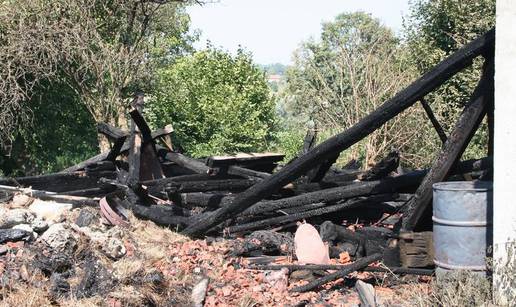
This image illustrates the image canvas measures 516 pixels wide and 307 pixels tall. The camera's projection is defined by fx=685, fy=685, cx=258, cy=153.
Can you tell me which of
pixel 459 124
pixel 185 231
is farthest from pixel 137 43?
pixel 459 124

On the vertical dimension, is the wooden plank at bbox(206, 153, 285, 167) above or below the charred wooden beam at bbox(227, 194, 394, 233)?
above

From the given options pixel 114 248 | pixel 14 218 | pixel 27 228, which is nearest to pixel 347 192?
pixel 114 248

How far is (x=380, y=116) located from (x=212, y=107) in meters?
14.5

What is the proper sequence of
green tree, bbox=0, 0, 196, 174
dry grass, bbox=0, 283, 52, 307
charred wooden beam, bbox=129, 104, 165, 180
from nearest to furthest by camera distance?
dry grass, bbox=0, 283, 52, 307 < charred wooden beam, bbox=129, 104, 165, 180 < green tree, bbox=0, 0, 196, 174

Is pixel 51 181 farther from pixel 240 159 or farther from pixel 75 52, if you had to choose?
pixel 75 52

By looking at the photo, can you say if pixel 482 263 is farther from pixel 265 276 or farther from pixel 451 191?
pixel 265 276

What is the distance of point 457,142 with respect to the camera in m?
6.88

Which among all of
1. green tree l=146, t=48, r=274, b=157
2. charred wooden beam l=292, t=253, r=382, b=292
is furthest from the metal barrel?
green tree l=146, t=48, r=274, b=157

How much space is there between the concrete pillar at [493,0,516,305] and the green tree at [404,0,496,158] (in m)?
11.3

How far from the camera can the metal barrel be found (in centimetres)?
607

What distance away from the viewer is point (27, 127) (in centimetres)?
1662

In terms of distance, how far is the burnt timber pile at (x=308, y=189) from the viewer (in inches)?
275

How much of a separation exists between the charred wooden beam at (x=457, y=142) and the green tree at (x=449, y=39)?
1021 cm

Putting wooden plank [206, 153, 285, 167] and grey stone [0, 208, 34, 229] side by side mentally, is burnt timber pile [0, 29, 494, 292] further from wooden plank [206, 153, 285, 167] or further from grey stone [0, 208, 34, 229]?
grey stone [0, 208, 34, 229]
